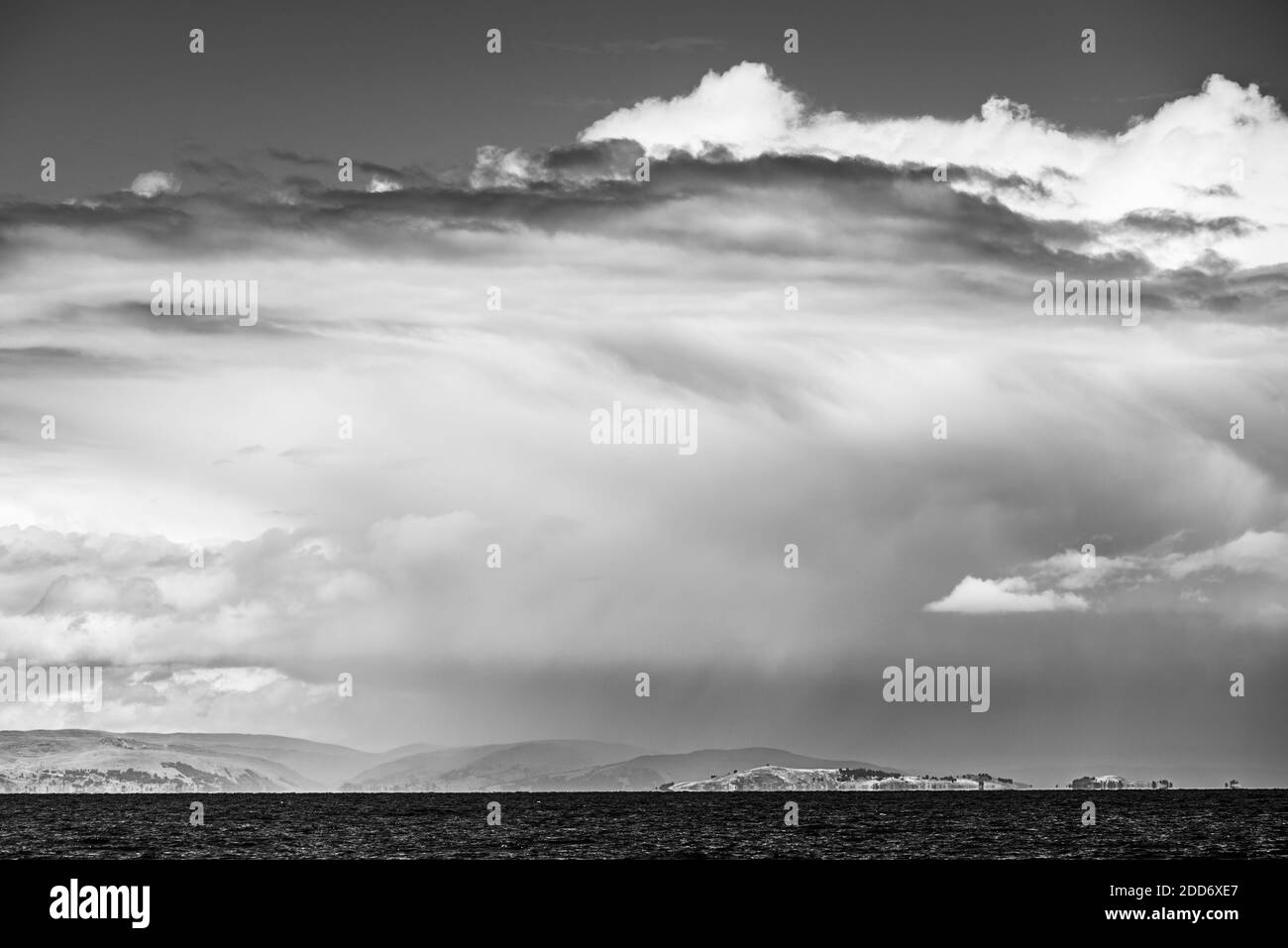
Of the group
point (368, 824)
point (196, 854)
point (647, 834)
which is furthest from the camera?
point (368, 824)

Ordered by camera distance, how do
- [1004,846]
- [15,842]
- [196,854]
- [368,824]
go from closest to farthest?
[196,854] → [1004,846] → [15,842] → [368,824]
